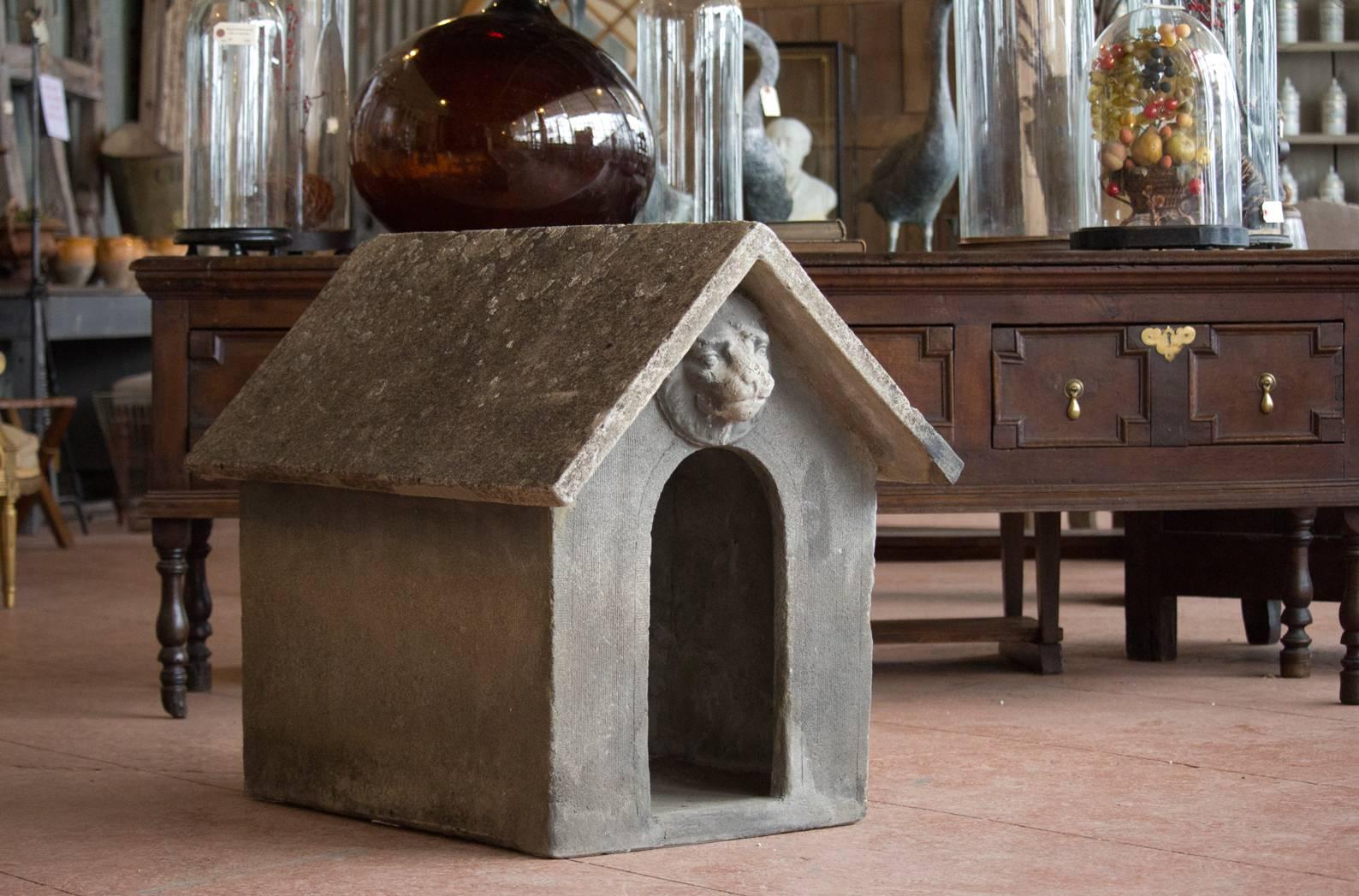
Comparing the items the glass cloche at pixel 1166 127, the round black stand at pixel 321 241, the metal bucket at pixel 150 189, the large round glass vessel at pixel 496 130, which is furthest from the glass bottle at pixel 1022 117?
the metal bucket at pixel 150 189

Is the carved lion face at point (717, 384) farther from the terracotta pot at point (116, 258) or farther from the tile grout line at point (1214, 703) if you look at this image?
the terracotta pot at point (116, 258)

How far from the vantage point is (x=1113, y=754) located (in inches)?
114

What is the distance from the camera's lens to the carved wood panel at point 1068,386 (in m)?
3.27

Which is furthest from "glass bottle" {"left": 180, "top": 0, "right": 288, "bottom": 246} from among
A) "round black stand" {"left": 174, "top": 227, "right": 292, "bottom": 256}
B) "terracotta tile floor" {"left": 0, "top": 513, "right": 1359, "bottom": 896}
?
"terracotta tile floor" {"left": 0, "top": 513, "right": 1359, "bottom": 896}

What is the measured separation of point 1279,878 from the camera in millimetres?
2139

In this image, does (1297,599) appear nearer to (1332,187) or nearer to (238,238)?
(238,238)

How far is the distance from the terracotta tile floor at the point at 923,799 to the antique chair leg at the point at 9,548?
0.89 m

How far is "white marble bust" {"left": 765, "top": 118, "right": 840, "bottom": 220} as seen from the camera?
720 centimetres

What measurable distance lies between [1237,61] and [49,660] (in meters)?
2.78

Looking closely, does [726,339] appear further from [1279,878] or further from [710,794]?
[1279,878]

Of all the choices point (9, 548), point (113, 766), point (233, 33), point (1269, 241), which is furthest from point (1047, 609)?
point (9, 548)

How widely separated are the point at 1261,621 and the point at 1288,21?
5.94m

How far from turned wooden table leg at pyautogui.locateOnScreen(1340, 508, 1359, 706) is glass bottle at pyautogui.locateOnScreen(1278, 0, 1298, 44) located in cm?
637

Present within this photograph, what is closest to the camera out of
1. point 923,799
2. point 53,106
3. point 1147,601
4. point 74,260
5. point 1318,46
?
point 923,799
